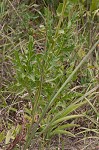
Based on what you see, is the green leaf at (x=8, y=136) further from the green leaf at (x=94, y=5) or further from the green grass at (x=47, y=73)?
the green leaf at (x=94, y=5)

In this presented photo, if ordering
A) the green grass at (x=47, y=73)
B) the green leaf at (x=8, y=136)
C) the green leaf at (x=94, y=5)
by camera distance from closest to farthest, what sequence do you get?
the green grass at (x=47, y=73) < the green leaf at (x=8, y=136) < the green leaf at (x=94, y=5)

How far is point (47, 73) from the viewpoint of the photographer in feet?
4.53

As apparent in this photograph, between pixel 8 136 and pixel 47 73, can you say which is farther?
pixel 8 136

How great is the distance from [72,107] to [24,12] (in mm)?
920

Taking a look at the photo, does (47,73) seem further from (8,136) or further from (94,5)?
(94,5)

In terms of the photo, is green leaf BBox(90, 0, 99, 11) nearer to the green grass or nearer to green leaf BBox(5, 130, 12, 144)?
the green grass

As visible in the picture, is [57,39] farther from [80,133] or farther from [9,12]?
[9,12]

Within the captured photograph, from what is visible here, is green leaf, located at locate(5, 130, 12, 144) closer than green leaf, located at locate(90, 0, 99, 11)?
Yes

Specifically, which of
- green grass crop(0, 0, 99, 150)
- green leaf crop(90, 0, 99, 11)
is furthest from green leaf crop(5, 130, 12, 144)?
green leaf crop(90, 0, 99, 11)

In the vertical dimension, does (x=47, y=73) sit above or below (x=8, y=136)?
above

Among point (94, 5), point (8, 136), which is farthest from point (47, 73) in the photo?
point (94, 5)

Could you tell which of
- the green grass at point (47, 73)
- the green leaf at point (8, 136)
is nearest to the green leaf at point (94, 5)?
the green grass at point (47, 73)

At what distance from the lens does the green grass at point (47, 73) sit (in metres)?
1.39

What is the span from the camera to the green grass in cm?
139
